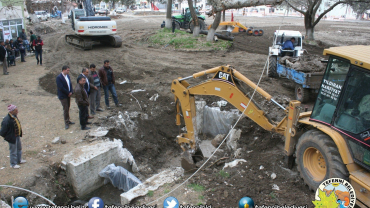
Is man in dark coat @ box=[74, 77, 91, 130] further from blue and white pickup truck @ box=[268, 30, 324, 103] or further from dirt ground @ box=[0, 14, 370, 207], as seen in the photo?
blue and white pickup truck @ box=[268, 30, 324, 103]

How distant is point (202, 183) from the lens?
566cm

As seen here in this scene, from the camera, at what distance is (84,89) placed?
775 centimetres

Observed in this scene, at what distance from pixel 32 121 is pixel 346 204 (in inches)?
306

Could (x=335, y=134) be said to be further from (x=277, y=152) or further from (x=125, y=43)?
(x=125, y=43)

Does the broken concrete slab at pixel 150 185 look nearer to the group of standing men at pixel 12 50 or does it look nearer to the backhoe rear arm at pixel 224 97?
the backhoe rear arm at pixel 224 97

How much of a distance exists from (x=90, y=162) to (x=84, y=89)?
2.23 meters

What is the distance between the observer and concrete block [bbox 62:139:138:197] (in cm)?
622

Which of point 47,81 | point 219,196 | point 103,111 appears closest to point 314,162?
point 219,196

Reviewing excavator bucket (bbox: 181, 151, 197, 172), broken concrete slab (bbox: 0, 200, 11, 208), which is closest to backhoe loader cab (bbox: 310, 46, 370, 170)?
excavator bucket (bbox: 181, 151, 197, 172)

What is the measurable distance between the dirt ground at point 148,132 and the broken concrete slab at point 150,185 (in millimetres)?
192

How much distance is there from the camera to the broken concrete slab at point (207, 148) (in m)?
8.74

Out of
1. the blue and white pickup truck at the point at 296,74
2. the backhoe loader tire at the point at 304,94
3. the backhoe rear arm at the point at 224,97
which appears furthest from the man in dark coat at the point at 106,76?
the backhoe loader tire at the point at 304,94
